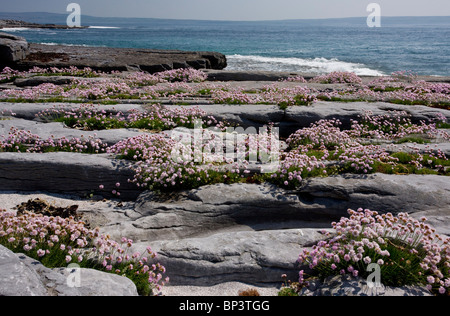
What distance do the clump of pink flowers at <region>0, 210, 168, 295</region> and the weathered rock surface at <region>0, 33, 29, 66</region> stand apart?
25626 millimetres

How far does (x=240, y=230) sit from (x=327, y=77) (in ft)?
63.4

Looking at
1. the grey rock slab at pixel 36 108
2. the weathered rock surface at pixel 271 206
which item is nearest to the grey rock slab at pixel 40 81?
the grey rock slab at pixel 36 108

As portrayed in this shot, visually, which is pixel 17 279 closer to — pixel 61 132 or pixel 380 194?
pixel 380 194

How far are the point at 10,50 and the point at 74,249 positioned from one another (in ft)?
88.6

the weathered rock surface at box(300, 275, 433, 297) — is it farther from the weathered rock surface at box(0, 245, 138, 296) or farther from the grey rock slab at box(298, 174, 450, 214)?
the weathered rock surface at box(0, 245, 138, 296)

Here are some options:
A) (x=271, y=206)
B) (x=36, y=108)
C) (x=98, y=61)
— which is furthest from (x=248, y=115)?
(x=98, y=61)

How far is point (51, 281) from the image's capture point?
428 cm

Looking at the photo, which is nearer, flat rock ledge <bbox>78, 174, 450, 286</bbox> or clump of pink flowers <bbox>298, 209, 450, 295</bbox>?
clump of pink flowers <bbox>298, 209, 450, 295</bbox>

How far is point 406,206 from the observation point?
7.36 metres

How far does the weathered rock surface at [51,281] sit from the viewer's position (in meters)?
3.86

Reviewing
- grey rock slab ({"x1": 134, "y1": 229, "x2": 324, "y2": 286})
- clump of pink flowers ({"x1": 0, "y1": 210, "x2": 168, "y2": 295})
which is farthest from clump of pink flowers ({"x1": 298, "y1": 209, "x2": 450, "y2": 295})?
clump of pink flowers ({"x1": 0, "y1": 210, "x2": 168, "y2": 295})

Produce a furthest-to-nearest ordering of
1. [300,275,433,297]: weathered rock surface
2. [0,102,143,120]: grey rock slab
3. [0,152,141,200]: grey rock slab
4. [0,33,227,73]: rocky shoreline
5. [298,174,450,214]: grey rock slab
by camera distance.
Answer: [0,33,227,73]: rocky shoreline, [0,102,143,120]: grey rock slab, [0,152,141,200]: grey rock slab, [298,174,450,214]: grey rock slab, [300,275,433,297]: weathered rock surface

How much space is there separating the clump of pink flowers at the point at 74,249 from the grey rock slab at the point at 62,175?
10.3ft

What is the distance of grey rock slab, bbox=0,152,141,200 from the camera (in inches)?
349
